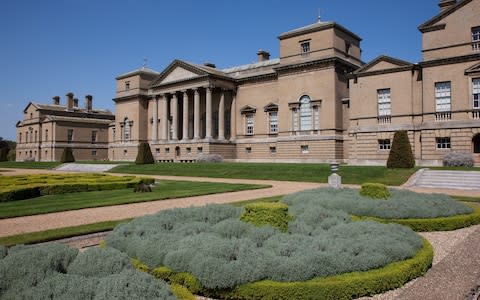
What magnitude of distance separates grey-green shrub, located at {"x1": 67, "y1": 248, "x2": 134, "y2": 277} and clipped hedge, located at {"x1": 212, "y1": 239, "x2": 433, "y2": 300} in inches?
60.0

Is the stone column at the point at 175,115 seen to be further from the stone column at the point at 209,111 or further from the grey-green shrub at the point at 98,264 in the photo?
the grey-green shrub at the point at 98,264

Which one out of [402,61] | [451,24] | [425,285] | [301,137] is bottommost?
[425,285]

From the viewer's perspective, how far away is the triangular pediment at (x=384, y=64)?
34.8m

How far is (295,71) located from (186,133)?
18.9 meters

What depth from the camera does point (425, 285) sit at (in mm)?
6379

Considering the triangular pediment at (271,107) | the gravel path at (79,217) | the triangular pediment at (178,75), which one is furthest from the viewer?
the triangular pediment at (178,75)

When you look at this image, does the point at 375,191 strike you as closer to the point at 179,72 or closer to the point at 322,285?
the point at 322,285

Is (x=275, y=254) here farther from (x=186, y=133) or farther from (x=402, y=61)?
(x=186, y=133)

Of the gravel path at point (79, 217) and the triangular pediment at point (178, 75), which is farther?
the triangular pediment at point (178, 75)

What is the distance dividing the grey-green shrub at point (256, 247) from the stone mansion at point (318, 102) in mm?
28042

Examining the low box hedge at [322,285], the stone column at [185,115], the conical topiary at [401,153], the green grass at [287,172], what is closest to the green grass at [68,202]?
the low box hedge at [322,285]

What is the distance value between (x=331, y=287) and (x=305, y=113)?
1536 inches

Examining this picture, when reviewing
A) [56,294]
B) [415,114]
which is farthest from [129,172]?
[56,294]

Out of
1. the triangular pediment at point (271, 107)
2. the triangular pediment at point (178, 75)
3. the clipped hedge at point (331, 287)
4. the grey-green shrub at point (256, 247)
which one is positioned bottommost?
the clipped hedge at point (331, 287)
